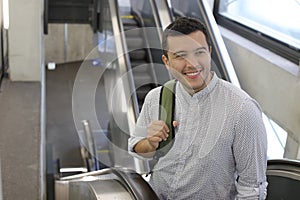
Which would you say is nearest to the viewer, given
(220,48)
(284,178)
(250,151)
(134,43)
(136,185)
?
(250,151)

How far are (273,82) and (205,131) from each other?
3.14 m

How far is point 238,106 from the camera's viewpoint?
1.76m

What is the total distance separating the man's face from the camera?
1.79 metres

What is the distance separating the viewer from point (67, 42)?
44.4 ft

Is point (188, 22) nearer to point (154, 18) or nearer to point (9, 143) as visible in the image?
point (9, 143)

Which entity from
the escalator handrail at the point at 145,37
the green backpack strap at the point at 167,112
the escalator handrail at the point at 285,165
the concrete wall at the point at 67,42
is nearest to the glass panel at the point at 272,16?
the escalator handrail at the point at 145,37

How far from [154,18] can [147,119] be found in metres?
4.70

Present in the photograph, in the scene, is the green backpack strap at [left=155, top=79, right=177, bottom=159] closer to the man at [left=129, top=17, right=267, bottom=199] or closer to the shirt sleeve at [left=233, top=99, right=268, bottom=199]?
the man at [left=129, top=17, right=267, bottom=199]

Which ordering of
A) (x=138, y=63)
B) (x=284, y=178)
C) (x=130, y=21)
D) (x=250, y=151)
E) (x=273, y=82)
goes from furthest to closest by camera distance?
(x=130, y=21), (x=138, y=63), (x=273, y=82), (x=284, y=178), (x=250, y=151)

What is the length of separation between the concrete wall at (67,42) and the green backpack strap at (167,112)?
11568mm

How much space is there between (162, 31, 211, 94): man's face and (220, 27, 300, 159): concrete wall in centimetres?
263

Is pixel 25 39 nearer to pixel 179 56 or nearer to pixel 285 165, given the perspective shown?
pixel 285 165

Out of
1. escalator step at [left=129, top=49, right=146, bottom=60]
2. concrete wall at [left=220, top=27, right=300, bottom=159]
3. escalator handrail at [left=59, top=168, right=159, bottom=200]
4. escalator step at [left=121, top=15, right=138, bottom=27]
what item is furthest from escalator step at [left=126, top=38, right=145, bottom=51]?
escalator handrail at [left=59, top=168, right=159, bottom=200]

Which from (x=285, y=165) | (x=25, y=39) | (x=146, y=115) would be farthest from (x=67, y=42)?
(x=146, y=115)
